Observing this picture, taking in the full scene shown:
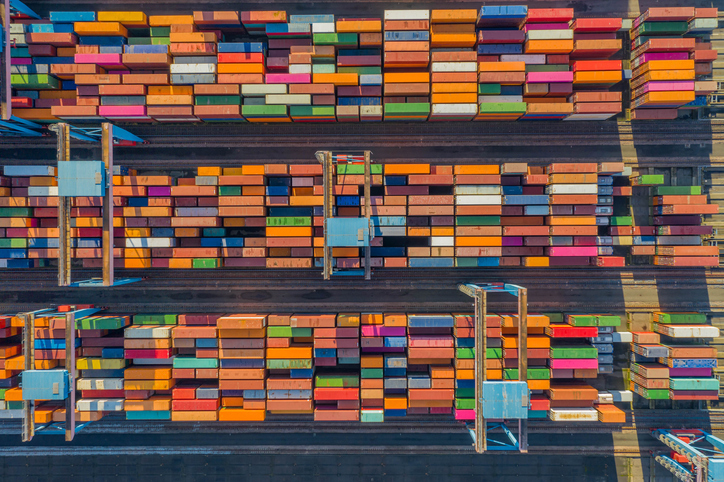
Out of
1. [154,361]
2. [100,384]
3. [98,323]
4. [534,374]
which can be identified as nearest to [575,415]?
[534,374]

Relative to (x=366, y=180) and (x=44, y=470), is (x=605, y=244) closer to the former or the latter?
(x=366, y=180)

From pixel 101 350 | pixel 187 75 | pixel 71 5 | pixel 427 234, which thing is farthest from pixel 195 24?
pixel 101 350

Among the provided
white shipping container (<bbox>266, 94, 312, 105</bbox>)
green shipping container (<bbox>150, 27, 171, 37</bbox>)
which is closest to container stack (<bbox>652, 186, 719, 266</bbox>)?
white shipping container (<bbox>266, 94, 312, 105</bbox>)

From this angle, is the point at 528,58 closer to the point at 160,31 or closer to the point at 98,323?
the point at 160,31

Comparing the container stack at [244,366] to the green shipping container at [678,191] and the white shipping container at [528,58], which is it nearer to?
the white shipping container at [528,58]

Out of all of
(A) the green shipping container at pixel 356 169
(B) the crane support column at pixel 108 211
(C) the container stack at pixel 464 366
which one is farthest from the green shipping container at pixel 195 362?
(C) the container stack at pixel 464 366

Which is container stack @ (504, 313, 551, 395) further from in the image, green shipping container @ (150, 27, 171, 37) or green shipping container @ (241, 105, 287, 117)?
green shipping container @ (150, 27, 171, 37)
